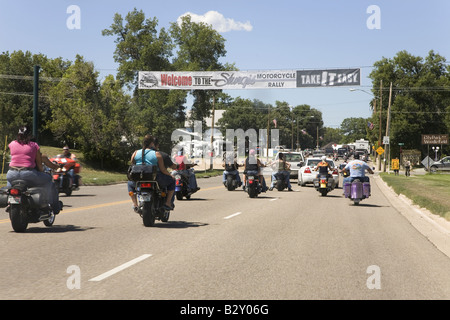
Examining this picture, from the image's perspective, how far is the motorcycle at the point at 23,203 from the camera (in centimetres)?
1066

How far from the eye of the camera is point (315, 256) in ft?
29.1

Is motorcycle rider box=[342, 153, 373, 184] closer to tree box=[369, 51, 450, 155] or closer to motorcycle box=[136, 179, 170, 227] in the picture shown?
motorcycle box=[136, 179, 170, 227]

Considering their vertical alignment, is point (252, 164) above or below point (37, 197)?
above

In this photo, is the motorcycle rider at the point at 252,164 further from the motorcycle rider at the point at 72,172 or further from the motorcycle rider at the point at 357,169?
the motorcycle rider at the point at 72,172

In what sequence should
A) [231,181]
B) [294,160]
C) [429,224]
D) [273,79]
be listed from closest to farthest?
[429,224] < [231,181] < [294,160] < [273,79]

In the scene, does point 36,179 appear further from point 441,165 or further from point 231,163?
point 441,165

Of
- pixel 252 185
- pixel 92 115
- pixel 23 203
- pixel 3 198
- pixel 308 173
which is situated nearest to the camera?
pixel 23 203

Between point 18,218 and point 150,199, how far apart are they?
2.64 m

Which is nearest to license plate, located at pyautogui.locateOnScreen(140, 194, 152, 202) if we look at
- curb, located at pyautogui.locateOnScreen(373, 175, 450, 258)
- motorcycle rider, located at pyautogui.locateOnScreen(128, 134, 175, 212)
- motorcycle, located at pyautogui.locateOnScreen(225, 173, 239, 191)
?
motorcycle rider, located at pyautogui.locateOnScreen(128, 134, 175, 212)

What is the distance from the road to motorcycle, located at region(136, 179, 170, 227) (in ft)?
1.02

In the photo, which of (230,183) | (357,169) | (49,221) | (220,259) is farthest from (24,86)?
(220,259)

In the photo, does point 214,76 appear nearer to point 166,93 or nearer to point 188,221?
point 166,93

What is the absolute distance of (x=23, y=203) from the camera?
424 inches

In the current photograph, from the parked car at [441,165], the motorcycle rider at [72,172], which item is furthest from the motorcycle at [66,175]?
the parked car at [441,165]
